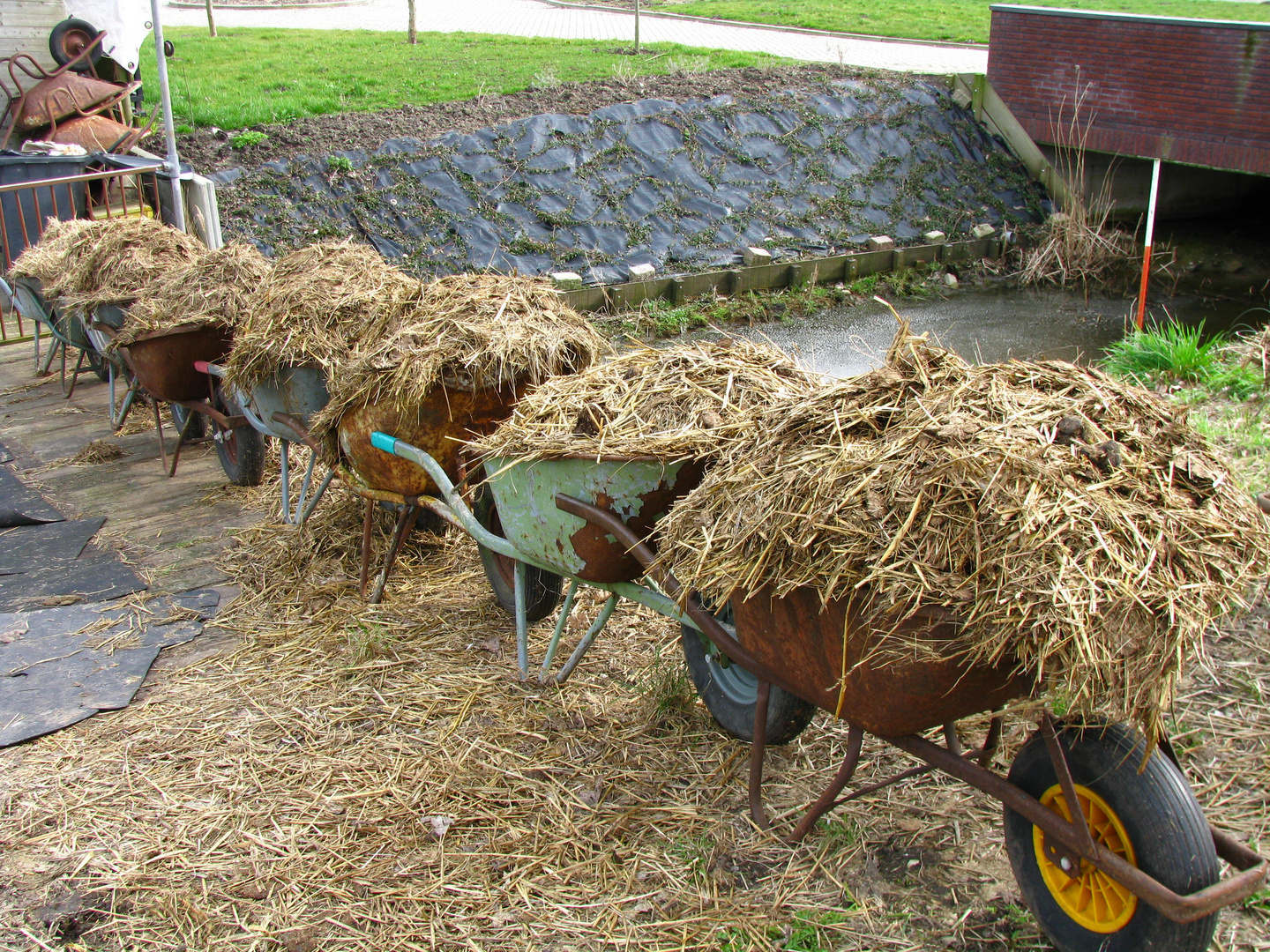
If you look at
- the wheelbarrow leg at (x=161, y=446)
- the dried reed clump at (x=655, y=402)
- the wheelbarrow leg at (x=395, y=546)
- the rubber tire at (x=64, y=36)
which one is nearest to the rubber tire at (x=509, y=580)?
the wheelbarrow leg at (x=395, y=546)

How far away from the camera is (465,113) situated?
42.7ft

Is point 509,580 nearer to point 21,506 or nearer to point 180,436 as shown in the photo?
point 180,436

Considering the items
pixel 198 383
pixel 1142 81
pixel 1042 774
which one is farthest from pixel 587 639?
pixel 1142 81

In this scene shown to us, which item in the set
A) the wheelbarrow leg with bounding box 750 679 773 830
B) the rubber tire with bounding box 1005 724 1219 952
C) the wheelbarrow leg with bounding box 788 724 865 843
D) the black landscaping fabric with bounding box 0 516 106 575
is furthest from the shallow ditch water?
the rubber tire with bounding box 1005 724 1219 952

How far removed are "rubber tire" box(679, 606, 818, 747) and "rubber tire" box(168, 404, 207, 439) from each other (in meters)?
4.00

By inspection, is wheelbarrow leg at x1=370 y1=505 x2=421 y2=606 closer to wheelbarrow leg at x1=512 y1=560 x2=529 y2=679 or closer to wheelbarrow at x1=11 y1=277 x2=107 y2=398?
wheelbarrow leg at x1=512 y1=560 x2=529 y2=679

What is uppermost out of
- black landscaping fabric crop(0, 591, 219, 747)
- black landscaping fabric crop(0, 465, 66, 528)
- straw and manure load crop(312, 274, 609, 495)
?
straw and manure load crop(312, 274, 609, 495)

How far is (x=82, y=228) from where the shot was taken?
6.30 metres

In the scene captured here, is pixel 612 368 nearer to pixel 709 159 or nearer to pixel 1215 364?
pixel 1215 364

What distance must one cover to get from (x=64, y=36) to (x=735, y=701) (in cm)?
1337

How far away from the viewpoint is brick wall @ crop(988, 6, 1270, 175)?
11.6m

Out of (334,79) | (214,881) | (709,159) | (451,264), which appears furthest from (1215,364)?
(334,79)

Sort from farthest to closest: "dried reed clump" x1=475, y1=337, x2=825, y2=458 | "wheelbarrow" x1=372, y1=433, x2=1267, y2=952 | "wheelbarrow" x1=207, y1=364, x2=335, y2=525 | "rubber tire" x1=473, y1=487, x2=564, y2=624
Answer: "wheelbarrow" x1=207, y1=364, x2=335, y2=525 < "rubber tire" x1=473, y1=487, x2=564, y2=624 < "dried reed clump" x1=475, y1=337, x2=825, y2=458 < "wheelbarrow" x1=372, y1=433, x2=1267, y2=952

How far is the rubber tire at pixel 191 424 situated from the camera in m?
6.14
